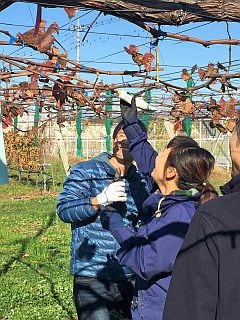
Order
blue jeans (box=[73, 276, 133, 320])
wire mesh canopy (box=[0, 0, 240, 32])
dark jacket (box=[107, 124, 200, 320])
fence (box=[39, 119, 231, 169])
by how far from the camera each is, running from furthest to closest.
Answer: fence (box=[39, 119, 231, 169]), blue jeans (box=[73, 276, 133, 320]), dark jacket (box=[107, 124, 200, 320]), wire mesh canopy (box=[0, 0, 240, 32])

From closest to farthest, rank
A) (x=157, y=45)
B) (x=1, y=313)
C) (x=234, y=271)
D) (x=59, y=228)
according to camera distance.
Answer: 1. (x=234, y=271)
2. (x=157, y=45)
3. (x=1, y=313)
4. (x=59, y=228)

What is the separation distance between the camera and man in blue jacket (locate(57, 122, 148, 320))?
9.48 feet

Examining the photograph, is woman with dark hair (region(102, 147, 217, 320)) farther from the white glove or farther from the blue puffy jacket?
the blue puffy jacket

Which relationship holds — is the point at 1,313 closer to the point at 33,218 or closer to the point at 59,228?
the point at 59,228

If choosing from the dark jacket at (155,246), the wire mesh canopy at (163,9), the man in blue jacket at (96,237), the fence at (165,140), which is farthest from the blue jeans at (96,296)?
the fence at (165,140)

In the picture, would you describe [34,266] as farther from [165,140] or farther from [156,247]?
[165,140]

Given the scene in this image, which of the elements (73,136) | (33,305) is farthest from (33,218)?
(73,136)

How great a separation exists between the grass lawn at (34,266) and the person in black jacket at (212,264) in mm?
3440

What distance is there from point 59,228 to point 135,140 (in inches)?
270

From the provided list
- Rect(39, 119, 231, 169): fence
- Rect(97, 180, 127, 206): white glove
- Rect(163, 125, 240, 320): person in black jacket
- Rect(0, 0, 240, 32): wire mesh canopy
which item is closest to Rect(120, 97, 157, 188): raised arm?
Rect(97, 180, 127, 206): white glove

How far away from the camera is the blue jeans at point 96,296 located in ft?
9.46

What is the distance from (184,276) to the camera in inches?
57.4

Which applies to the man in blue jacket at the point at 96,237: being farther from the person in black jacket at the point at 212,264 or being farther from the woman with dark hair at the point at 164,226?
the person in black jacket at the point at 212,264

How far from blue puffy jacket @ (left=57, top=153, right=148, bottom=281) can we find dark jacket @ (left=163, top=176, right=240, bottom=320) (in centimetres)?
Answer: 142
